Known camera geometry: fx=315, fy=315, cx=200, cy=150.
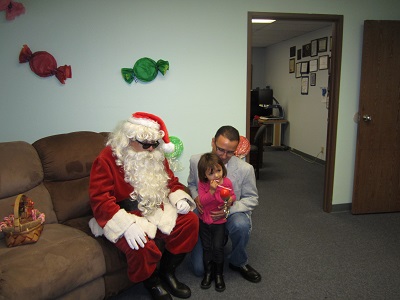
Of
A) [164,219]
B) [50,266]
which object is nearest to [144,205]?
[164,219]

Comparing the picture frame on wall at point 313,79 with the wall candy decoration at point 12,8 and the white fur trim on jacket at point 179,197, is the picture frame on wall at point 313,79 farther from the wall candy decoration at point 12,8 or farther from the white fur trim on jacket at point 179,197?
the wall candy decoration at point 12,8

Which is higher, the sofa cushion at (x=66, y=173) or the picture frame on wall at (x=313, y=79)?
the picture frame on wall at (x=313, y=79)

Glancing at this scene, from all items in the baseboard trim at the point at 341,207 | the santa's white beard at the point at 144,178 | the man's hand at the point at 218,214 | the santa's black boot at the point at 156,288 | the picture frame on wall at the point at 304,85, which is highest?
the picture frame on wall at the point at 304,85

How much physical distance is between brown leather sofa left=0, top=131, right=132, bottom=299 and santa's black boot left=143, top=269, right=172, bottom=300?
130 millimetres

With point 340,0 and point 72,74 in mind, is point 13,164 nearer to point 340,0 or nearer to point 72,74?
point 72,74

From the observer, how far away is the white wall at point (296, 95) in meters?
5.49

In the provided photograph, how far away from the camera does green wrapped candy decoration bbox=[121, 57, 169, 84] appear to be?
271 centimetres

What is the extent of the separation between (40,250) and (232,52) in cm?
218

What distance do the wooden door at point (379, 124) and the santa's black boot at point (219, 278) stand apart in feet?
6.05

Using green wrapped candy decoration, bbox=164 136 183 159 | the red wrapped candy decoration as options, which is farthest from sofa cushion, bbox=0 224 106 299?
the red wrapped candy decoration

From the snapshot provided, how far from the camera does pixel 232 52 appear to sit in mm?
2873

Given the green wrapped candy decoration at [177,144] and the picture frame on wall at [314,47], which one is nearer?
the green wrapped candy decoration at [177,144]

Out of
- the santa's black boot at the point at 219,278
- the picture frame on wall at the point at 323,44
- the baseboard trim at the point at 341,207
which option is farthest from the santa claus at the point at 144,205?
the picture frame on wall at the point at 323,44

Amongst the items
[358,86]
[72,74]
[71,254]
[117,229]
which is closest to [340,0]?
[358,86]
